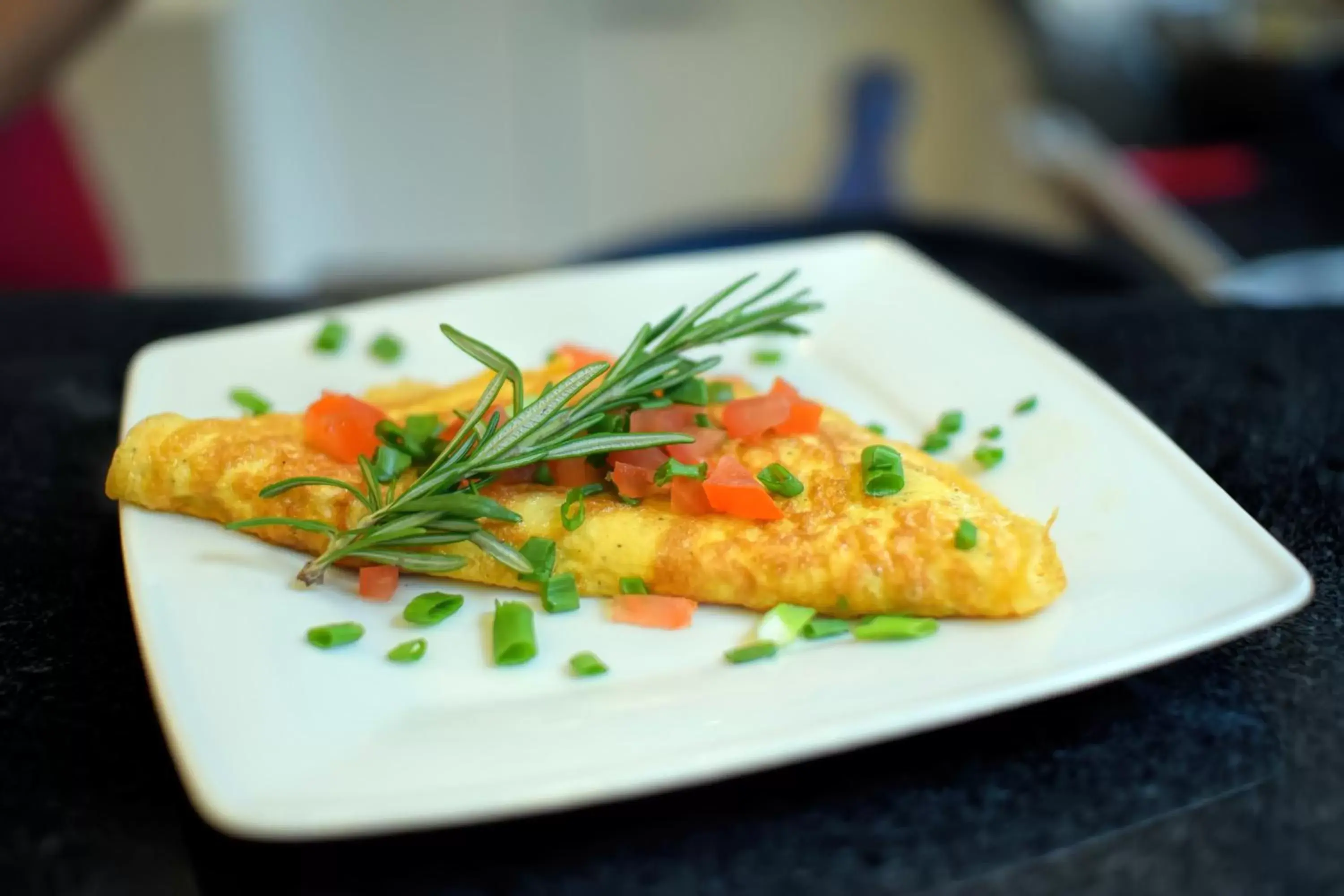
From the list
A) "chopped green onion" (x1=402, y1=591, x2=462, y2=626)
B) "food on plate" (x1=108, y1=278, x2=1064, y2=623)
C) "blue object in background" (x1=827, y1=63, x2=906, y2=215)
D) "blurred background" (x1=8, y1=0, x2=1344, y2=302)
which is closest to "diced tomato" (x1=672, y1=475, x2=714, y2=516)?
"food on plate" (x1=108, y1=278, x2=1064, y2=623)

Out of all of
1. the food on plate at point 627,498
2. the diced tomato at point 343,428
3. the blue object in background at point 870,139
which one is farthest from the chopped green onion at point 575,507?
the blue object in background at point 870,139

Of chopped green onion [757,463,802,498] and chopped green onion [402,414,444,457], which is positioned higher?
chopped green onion [402,414,444,457]

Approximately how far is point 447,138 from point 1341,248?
3708 millimetres

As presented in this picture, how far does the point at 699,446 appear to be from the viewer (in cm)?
118

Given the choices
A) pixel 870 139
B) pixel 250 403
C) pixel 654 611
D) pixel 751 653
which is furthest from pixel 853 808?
pixel 870 139

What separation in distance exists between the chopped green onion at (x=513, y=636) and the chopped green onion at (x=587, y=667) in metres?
0.04

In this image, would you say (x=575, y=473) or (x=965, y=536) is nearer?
(x=965, y=536)

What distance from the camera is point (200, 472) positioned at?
3.84 feet

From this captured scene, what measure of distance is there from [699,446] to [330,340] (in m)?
0.59

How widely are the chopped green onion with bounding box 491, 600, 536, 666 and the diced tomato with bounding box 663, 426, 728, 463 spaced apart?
0.22 meters

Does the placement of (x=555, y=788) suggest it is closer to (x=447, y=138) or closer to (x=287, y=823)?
(x=287, y=823)

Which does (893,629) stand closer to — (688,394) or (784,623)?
(784,623)

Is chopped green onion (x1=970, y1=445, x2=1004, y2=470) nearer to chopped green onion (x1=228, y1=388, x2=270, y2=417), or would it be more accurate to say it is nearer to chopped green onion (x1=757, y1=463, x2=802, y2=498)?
chopped green onion (x1=757, y1=463, x2=802, y2=498)

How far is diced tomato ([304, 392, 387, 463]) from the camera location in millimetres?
1227
